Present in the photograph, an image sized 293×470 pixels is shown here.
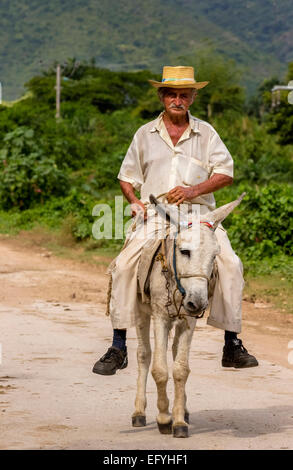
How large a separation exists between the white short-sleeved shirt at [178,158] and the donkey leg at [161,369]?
3.24 feet

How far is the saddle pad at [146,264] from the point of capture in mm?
5742

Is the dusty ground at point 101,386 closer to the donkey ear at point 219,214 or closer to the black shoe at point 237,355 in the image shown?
the black shoe at point 237,355

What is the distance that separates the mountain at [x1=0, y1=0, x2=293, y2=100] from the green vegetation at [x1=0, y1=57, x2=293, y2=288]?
250 feet

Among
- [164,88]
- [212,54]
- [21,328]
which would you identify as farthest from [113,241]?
[212,54]

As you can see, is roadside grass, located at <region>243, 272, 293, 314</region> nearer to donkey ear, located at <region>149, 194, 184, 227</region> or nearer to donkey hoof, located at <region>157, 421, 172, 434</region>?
donkey hoof, located at <region>157, 421, 172, 434</region>

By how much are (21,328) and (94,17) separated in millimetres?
130806

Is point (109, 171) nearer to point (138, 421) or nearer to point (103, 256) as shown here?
point (103, 256)

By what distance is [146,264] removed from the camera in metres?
5.76

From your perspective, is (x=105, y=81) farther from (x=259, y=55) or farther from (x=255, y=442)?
(x=259, y=55)

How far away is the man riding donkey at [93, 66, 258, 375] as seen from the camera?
6.04 metres

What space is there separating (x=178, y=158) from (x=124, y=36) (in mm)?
→ 127029

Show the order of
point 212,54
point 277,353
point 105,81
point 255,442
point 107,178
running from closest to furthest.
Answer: point 255,442, point 277,353, point 107,178, point 212,54, point 105,81

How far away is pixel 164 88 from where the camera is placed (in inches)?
241

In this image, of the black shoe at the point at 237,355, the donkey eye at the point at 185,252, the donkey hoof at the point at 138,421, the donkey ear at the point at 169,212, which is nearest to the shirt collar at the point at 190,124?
the donkey ear at the point at 169,212
